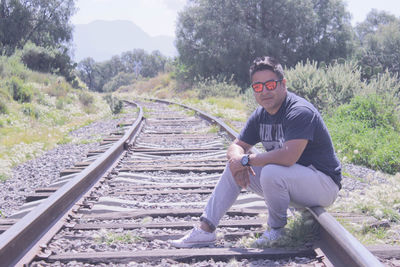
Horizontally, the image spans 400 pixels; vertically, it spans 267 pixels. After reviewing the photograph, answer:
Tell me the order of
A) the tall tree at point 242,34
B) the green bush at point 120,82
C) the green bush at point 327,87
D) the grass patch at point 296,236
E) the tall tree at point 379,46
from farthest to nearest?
1. the green bush at point 120,82
2. the tall tree at point 379,46
3. the tall tree at point 242,34
4. the green bush at point 327,87
5. the grass patch at point 296,236

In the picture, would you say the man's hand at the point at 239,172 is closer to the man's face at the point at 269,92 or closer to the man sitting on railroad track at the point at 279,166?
the man sitting on railroad track at the point at 279,166

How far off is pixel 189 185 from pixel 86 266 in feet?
5.90

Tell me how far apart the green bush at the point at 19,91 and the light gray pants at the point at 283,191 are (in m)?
11.5

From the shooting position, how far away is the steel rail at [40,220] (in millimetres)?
2234

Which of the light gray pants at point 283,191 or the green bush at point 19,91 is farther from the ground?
the green bush at point 19,91

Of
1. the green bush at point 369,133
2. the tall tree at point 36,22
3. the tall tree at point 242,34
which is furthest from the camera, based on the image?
the tall tree at point 36,22

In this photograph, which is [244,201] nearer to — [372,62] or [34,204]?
[34,204]

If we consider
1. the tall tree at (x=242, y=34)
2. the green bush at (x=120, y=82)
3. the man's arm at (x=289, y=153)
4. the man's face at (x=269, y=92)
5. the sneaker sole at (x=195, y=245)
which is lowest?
the sneaker sole at (x=195, y=245)

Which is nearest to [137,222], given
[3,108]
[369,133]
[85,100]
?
[369,133]

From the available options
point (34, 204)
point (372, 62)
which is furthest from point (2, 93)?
point (372, 62)

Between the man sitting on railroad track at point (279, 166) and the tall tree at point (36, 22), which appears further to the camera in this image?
the tall tree at point (36, 22)

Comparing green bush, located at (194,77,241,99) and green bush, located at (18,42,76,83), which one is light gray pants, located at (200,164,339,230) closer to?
green bush, located at (194,77,241,99)

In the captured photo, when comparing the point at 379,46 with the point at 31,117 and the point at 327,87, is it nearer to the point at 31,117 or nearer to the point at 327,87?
the point at 327,87

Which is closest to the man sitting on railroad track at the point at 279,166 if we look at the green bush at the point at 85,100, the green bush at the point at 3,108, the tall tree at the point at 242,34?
the green bush at the point at 3,108
